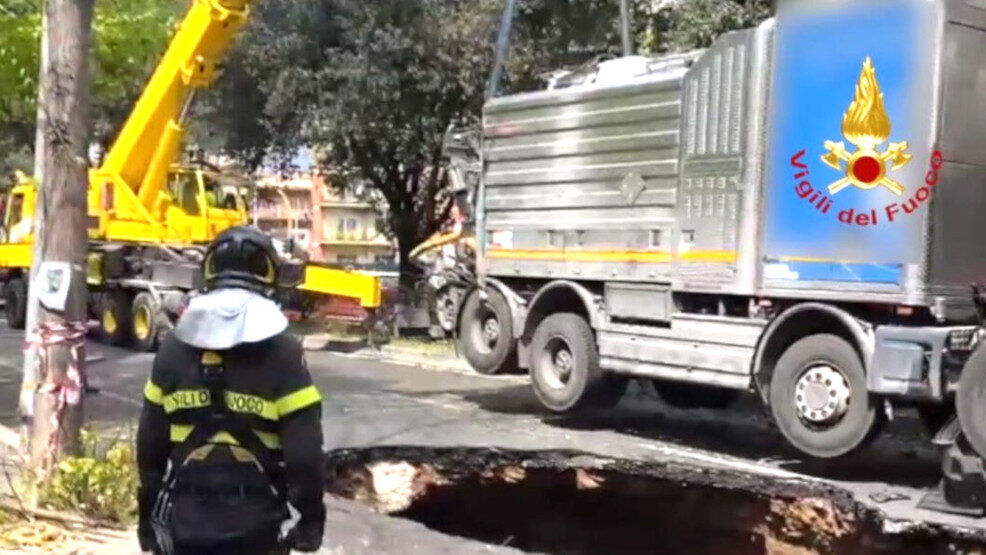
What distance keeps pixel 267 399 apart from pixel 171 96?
52.2 ft

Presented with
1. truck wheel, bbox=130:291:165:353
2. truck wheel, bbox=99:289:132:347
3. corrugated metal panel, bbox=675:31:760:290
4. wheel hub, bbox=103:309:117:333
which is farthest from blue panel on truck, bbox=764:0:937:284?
wheel hub, bbox=103:309:117:333

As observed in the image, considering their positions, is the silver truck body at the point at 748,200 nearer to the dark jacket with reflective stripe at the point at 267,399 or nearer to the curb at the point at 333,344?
the dark jacket with reflective stripe at the point at 267,399

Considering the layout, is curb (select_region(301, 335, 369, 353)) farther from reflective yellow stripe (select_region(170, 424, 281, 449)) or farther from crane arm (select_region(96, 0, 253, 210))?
reflective yellow stripe (select_region(170, 424, 281, 449))

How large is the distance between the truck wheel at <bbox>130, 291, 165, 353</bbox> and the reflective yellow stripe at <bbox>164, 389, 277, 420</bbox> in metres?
15.6

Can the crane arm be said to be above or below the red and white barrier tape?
above

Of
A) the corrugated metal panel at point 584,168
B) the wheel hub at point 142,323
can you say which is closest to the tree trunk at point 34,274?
the corrugated metal panel at point 584,168

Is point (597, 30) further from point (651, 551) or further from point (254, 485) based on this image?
point (254, 485)

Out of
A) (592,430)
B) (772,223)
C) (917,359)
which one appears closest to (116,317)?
(592,430)

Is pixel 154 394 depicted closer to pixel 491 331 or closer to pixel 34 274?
pixel 34 274

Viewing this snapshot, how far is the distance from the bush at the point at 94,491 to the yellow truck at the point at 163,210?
1150 cm

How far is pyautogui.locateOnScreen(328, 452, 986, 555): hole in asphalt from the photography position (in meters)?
10.1

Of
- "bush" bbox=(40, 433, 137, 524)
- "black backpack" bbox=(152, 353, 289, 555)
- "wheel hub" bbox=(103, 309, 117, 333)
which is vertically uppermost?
"black backpack" bbox=(152, 353, 289, 555)

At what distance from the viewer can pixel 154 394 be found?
4.25 m

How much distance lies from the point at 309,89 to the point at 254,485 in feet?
64.3
